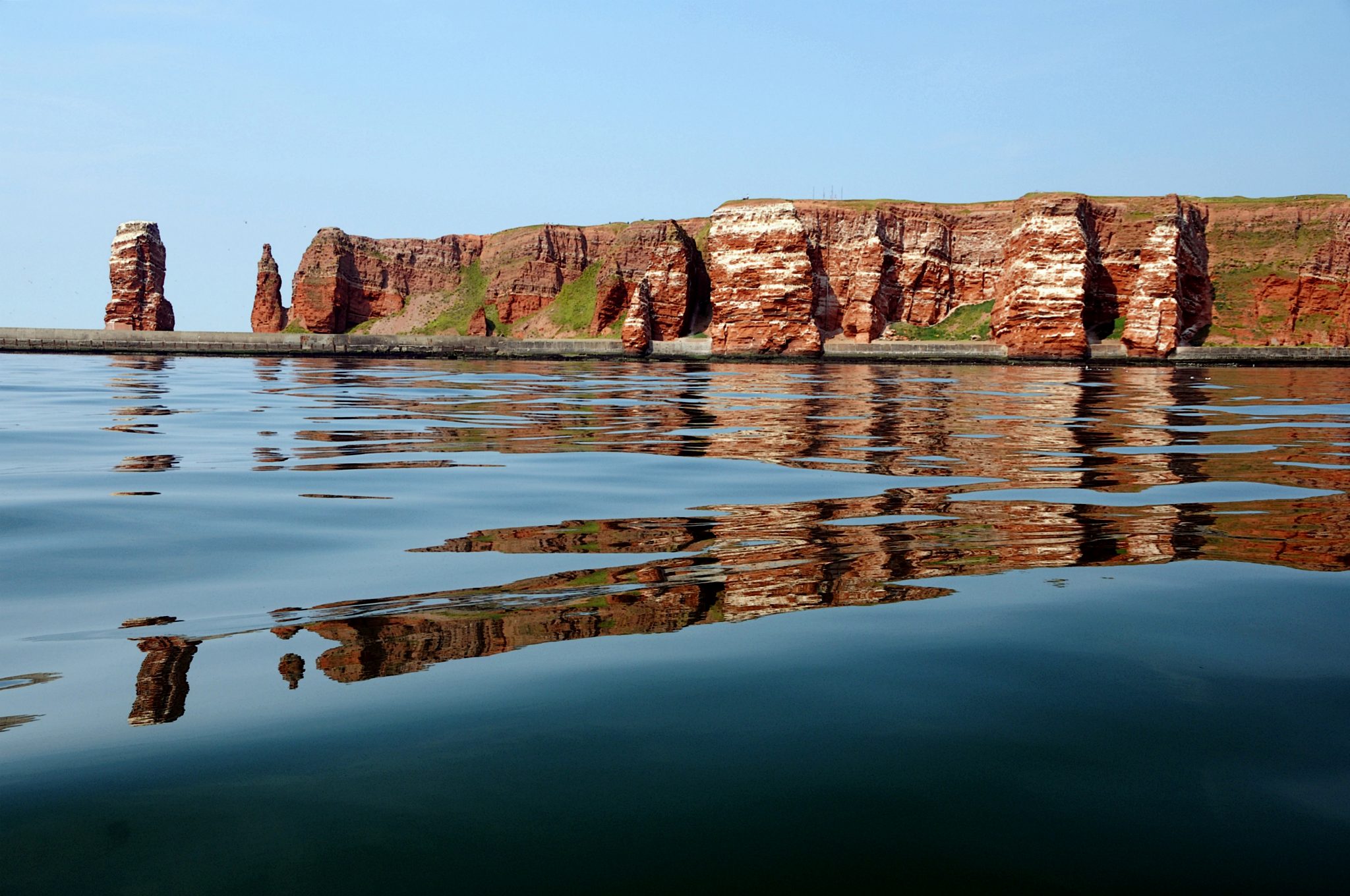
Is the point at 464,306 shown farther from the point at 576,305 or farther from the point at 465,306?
the point at 576,305

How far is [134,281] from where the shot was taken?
90.9 m

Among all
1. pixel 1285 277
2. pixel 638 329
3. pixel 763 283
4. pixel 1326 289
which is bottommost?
pixel 638 329

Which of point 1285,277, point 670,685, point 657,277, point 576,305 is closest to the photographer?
point 670,685

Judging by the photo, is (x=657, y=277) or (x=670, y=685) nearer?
(x=670, y=685)

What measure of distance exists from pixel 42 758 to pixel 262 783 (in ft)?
1.95

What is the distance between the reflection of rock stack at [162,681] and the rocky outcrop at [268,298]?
114 meters

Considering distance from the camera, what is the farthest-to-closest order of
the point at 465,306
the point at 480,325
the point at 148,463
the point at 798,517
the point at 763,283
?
the point at 465,306
the point at 480,325
the point at 763,283
the point at 148,463
the point at 798,517

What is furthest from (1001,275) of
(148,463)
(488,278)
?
(148,463)

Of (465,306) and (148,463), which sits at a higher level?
(465,306)

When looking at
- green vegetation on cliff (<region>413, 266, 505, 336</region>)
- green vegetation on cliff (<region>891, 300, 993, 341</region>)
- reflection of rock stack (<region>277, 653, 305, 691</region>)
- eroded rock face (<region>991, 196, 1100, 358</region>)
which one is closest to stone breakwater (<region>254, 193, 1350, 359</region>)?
eroded rock face (<region>991, 196, 1100, 358</region>)

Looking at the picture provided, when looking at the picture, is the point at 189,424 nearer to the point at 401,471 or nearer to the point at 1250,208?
the point at 401,471

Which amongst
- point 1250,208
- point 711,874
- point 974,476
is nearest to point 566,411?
point 974,476

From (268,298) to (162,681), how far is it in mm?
116093

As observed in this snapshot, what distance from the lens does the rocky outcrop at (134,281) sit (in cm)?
9069
